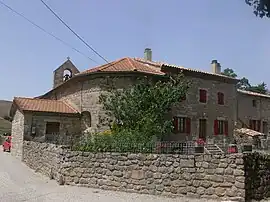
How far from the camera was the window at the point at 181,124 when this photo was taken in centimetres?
2605

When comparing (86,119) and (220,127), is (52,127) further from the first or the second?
(220,127)

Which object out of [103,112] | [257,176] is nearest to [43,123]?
[103,112]

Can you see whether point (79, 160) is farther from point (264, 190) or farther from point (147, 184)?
point (264, 190)

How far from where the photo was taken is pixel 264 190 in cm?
1070

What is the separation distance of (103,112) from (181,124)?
642 cm

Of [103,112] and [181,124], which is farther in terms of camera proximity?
[181,124]

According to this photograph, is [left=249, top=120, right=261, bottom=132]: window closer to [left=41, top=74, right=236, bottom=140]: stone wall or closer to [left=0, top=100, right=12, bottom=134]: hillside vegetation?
[left=41, top=74, right=236, bottom=140]: stone wall

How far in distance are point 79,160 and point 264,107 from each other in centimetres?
2787

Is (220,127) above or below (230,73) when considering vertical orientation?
below

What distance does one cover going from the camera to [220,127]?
2959 centimetres

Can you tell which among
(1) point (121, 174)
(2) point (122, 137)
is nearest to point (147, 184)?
(1) point (121, 174)

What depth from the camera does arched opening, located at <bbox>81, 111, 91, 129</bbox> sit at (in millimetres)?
25016

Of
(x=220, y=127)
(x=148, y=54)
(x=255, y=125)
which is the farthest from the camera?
(x=255, y=125)

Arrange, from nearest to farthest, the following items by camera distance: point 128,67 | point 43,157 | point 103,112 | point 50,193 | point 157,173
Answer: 1. point 157,173
2. point 50,193
3. point 43,157
4. point 103,112
5. point 128,67
